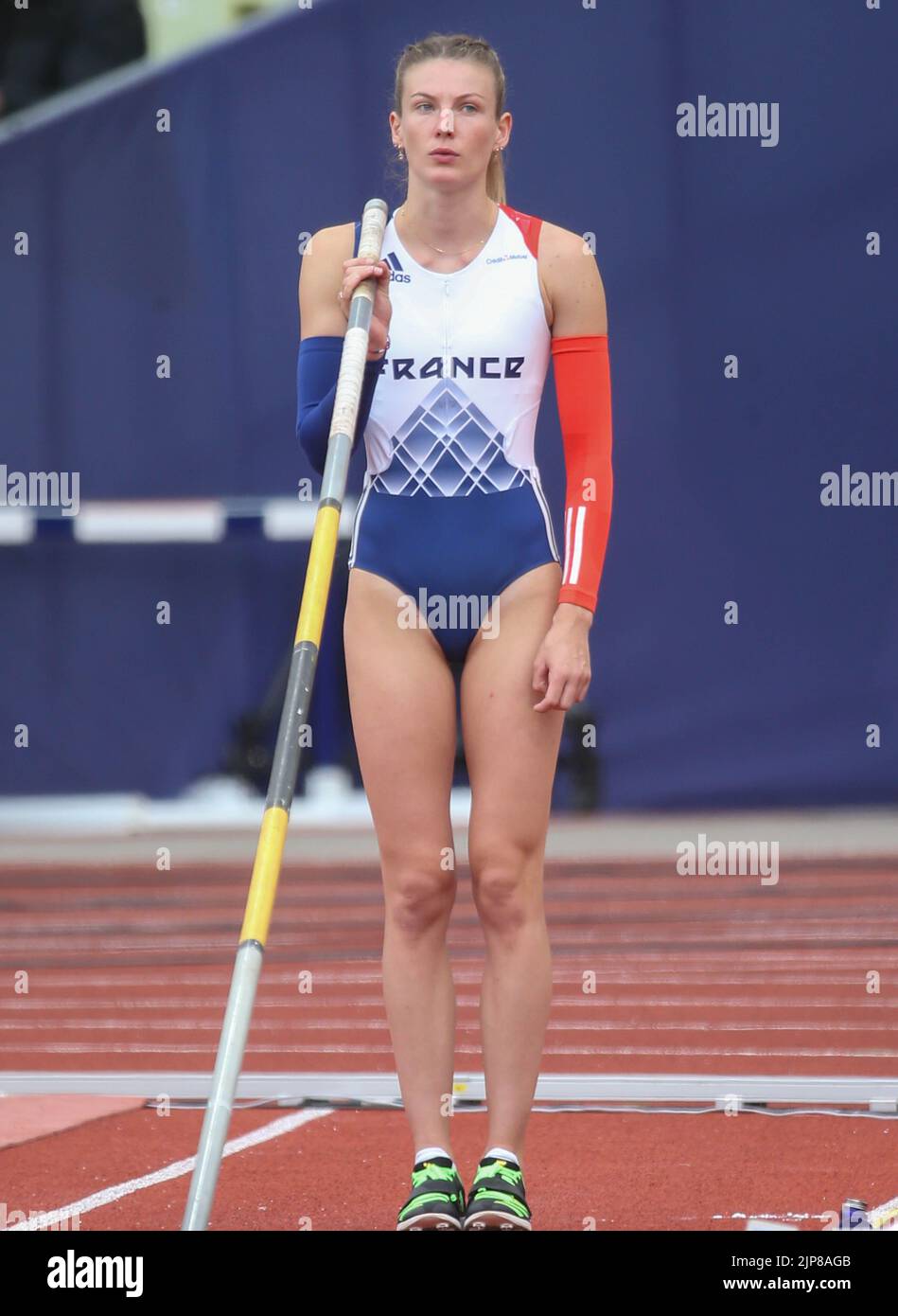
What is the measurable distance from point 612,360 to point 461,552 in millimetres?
6459

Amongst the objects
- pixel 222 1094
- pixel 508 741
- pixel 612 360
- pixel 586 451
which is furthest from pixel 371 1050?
pixel 612 360

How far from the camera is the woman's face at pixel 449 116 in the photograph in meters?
3.24

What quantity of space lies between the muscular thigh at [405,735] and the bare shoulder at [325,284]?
487mm

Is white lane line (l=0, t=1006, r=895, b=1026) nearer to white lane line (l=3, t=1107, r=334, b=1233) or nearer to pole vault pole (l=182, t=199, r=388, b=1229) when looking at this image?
white lane line (l=3, t=1107, r=334, b=1233)

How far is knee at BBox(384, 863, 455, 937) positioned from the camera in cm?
321

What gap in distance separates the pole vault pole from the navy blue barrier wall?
654cm

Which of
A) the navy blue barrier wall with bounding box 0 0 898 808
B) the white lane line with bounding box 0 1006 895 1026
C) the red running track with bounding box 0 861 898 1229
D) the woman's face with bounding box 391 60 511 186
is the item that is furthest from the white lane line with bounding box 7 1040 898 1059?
the navy blue barrier wall with bounding box 0 0 898 808

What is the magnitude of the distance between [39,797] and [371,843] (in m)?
1.78

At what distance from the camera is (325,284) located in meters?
3.31

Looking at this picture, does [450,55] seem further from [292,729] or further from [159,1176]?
[159,1176]

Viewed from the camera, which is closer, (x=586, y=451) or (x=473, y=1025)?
(x=586, y=451)

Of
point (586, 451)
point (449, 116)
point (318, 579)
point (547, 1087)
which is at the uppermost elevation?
point (449, 116)

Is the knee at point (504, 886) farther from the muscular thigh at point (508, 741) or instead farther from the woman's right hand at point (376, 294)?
the woman's right hand at point (376, 294)
